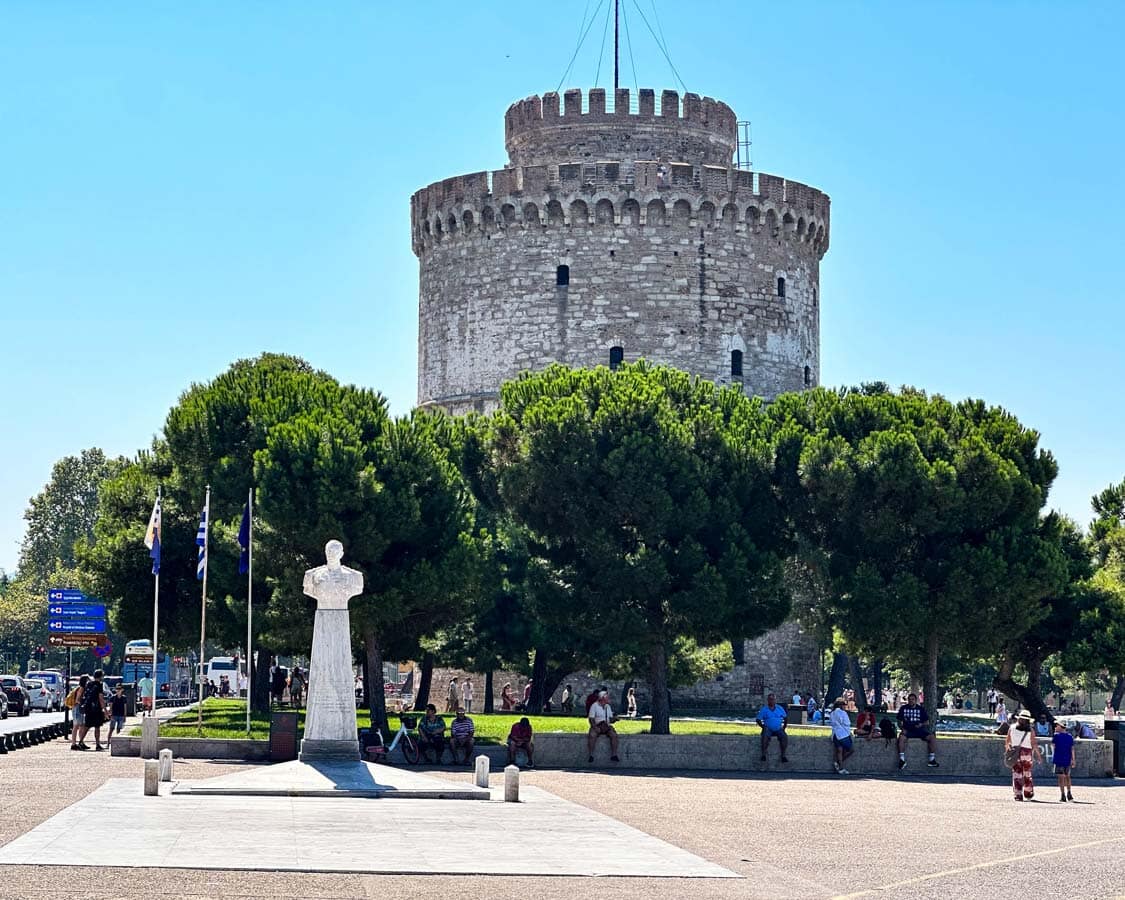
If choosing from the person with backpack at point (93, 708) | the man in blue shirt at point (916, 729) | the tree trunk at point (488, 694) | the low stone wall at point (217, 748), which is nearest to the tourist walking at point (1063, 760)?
the man in blue shirt at point (916, 729)

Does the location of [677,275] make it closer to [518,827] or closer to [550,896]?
[518,827]

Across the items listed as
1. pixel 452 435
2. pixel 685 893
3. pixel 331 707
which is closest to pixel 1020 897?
pixel 685 893

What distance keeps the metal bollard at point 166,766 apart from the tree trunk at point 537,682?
2332 centimetres

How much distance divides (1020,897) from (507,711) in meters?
36.6

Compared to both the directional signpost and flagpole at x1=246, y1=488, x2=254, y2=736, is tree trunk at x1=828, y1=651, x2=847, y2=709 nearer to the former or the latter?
the directional signpost

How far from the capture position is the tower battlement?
61.4m

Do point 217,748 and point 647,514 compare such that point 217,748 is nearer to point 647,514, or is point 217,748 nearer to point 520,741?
point 520,741

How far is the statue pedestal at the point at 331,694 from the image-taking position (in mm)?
28094

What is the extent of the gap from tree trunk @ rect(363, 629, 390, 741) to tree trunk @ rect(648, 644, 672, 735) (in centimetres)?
566

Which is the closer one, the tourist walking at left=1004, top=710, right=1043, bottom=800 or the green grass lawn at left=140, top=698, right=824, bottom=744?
the tourist walking at left=1004, top=710, right=1043, bottom=800

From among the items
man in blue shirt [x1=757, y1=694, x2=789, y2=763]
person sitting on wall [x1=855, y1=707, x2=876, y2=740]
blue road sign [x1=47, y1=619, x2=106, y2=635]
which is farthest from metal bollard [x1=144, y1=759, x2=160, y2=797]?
blue road sign [x1=47, y1=619, x2=106, y2=635]

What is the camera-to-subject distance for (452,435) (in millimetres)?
47500

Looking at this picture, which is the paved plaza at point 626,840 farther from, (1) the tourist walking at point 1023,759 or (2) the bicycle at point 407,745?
(2) the bicycle at point 407,745

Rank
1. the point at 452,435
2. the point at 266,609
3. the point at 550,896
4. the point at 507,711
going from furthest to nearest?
1. the point at 507,711
2. the point at 452,435
3. the point at 266,609
4. the point at 550,896
